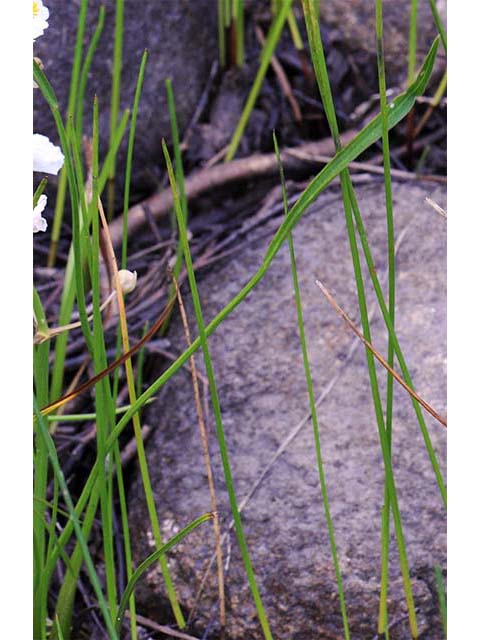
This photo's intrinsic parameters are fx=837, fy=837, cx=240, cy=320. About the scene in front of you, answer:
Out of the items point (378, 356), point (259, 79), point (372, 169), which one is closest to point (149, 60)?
point (259, 79)

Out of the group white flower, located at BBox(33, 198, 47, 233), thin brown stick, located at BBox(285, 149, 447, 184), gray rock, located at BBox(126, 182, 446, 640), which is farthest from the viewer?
thin brown stick, located at BBox(285, 149, 447, 184)

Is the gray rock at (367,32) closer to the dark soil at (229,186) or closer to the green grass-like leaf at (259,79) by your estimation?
the dark soil at (229,186)

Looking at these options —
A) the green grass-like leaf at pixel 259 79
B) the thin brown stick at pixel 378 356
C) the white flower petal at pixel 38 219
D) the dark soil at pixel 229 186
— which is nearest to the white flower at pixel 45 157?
the white flower petal at pixel 38 219

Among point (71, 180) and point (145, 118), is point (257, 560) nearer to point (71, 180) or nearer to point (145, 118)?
point (71, 180)

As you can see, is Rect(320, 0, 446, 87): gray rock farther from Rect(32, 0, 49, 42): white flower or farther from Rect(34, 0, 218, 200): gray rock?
Rect(32, 0, 49, 42): white flower

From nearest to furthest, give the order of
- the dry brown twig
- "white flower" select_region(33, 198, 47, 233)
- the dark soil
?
"white flower" select_region(33, 198, 47, 233) → the dark soil → the dry brown twig

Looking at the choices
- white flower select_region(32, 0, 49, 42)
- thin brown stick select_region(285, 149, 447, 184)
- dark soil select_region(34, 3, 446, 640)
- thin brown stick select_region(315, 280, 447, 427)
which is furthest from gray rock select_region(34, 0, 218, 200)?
thin brown stick select_region(315, 280, 447, 427)
